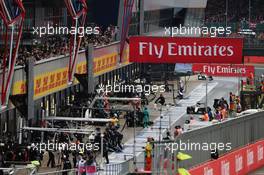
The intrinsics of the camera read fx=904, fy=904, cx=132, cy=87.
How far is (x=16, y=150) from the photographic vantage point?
93.8 ft

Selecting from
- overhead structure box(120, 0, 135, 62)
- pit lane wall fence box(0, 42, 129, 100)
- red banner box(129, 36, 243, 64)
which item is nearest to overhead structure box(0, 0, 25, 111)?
pit lane wall fence box(0, 42, 129, 100)

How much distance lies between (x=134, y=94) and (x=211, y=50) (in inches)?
656

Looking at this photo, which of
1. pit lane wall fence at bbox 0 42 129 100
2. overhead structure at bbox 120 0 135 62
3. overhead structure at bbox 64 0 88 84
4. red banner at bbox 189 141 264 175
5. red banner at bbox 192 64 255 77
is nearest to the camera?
red banner at bbox 189 141 264 175

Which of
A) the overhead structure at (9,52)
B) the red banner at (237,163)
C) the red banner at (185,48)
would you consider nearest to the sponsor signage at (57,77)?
the overhead structure at (9,52)

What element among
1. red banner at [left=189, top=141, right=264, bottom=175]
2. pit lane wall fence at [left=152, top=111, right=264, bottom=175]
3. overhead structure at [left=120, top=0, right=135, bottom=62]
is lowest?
red banner at [left=189, top=141, right=264, bottom=175]

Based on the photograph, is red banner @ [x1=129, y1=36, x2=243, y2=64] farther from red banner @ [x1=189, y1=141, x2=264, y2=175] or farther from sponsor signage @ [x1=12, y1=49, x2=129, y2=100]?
sponsor signage @ [x1=12, y1=49, x2=129, y2=100]

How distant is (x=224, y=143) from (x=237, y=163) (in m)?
2.15

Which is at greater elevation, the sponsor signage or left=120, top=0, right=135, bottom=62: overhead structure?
left=120, top=0, right=135, bottom=62: overhead structure

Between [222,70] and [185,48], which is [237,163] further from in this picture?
[222,70]

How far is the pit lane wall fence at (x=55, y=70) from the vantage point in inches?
1268

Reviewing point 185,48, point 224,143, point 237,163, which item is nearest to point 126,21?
point 185,48

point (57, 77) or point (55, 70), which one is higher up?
point (55, 70)

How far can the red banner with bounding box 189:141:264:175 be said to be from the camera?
26.8 m

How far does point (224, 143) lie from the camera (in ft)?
93.9
